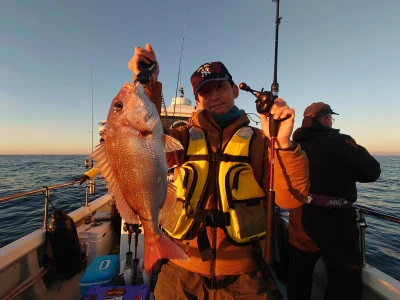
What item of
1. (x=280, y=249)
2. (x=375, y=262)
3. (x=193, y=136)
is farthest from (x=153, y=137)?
(x=375, y=262)

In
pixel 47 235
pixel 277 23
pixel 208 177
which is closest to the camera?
pixel 208 177

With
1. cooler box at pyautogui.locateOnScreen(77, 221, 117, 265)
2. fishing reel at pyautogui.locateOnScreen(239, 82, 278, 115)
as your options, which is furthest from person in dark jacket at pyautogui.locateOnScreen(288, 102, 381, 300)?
cooler box at pyautogui.locateOnScreen(77, 221, 117, 265)

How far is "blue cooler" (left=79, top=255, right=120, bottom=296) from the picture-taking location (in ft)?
11.3

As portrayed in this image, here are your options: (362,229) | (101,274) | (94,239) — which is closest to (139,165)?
(101,274)

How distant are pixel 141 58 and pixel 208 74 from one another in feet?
1.98

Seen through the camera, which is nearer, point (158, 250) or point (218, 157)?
point (158, 250)

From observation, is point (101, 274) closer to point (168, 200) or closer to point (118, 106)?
point (168, 200)

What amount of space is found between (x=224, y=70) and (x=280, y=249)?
11.6ft

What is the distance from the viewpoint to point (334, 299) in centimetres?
299

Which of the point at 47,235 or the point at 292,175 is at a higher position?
the point at 292,175

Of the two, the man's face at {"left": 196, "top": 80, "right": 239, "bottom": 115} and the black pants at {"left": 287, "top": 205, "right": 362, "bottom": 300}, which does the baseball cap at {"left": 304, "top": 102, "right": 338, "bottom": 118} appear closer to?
the black pants at {"left": 287, "top": 205, "right": 362, "bottom": 300}

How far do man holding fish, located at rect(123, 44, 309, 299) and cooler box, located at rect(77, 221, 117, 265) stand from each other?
11.7ft

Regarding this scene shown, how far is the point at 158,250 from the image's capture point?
1684 millimetres

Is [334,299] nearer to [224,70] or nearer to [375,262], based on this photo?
[224,70]
